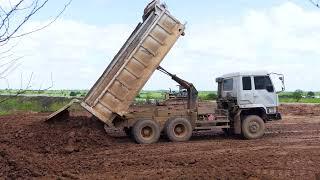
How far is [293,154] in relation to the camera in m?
13.6

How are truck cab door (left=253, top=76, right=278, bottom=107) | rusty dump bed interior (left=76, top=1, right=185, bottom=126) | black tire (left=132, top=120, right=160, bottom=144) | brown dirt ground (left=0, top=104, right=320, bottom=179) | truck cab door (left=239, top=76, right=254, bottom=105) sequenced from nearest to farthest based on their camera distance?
brown dirt ground (left=0, top=104, right=320, bottom=179) → rusty dump bed interior (left=76, top=1, right=185, bottom=126) → black tire (left=132, top=120, right=160, bottom=144) → truck cab door (left=239, top=76, right=254, bottom=105) → truck cab door (left=253, top=76, right=278, bottom=107)

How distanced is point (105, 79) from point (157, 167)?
476cm

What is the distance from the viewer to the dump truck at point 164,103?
15977 mm

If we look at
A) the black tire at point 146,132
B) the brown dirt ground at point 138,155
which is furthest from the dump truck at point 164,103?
the brown dirt ground at point 138,155

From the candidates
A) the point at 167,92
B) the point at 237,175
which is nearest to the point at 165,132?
the point at 167,92

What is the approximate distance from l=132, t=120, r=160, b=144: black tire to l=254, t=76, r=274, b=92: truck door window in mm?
3673

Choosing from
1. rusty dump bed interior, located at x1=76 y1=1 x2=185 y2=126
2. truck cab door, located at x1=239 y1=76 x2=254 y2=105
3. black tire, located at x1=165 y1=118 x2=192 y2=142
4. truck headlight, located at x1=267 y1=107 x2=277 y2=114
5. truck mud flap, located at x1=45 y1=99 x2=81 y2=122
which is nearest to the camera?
rusty dump bed interior, located at x1=76 y1=1 x2=185 y2=126

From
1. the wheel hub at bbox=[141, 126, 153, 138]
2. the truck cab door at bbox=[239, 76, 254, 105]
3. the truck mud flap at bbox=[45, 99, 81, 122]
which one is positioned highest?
the truck cab door at bbox=[239, 76, 254, 105]

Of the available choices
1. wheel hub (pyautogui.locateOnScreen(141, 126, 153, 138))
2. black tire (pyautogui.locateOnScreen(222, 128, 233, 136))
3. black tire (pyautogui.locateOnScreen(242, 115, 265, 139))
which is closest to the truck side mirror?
black tire (pyautogui.locateOnScreen(242, 115, 265, 139))

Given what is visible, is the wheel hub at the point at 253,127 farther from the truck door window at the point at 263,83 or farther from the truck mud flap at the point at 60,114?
the truck mud flap at the point at 60,114

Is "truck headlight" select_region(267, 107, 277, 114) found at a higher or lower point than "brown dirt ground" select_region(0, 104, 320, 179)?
higher

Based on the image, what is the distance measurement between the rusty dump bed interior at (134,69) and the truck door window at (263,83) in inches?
129

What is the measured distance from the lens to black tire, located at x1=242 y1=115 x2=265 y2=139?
17812mm

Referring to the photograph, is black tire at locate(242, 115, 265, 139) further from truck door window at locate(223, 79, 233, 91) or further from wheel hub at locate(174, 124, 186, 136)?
wheel hub at locate(174, 124, 186, 136)
